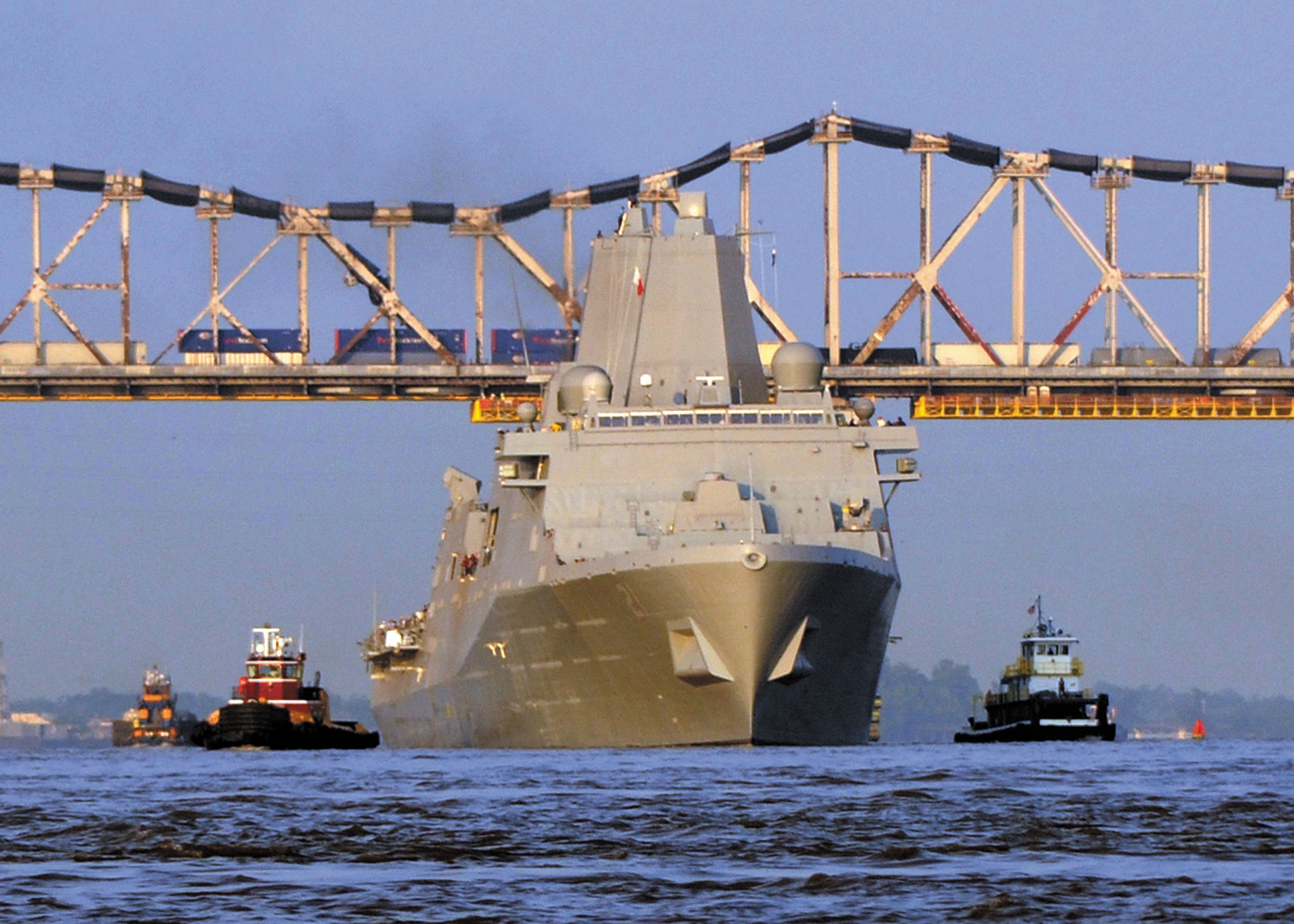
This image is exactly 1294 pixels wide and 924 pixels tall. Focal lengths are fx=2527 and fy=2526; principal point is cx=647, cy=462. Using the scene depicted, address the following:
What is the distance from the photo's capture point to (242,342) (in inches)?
4525

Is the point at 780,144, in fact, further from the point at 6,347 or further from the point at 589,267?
the point at 589,267

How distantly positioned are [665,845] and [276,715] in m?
42.6

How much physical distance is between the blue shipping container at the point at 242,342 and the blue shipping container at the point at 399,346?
2.07 meters

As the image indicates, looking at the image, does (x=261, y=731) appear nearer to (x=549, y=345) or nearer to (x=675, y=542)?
(x=675, y=542)

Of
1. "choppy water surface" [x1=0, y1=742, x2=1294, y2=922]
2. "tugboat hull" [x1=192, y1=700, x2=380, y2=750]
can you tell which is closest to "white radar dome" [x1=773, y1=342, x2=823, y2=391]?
"choppy water surface" [x1=0, y1=742, x2=1294, y2=922]

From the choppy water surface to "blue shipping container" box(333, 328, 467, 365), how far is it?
7641cm

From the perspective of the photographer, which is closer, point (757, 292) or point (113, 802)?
point (113, 802)

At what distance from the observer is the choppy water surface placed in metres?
20.2

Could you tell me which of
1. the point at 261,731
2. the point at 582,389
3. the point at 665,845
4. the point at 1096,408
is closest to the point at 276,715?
the point at 261,731

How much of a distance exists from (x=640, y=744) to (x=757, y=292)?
6898 cm

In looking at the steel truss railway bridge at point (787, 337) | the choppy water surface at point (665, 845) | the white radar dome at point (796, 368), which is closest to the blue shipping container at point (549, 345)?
the steel truss railway bridge at point (787, 337)

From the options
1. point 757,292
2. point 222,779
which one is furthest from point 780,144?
point 222,779

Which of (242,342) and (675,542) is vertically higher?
(242,342)

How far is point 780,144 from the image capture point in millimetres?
118812
